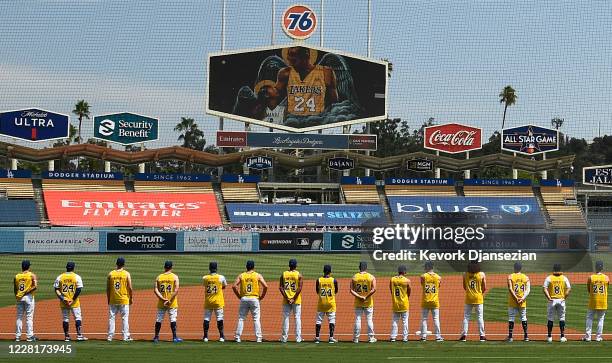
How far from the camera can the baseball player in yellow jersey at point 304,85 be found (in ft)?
169

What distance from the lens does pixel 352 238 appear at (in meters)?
43.3

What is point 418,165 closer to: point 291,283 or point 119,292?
point 291,283

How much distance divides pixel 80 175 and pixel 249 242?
17.9 metres

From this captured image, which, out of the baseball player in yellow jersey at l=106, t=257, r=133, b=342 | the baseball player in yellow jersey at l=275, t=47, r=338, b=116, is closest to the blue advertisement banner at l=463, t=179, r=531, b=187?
the baseball player in yellow jersey at l=275, t=47, r=338, b=116

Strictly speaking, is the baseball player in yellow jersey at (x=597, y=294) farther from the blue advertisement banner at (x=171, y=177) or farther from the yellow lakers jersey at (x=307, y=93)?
the blue advertisement banner at (x=171, y=177)

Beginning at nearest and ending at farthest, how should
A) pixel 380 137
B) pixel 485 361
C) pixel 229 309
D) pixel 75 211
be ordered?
pixel 485 361 → pixel 229 309 → pixel 75 211 → pixel 380 137

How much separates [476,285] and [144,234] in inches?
1038

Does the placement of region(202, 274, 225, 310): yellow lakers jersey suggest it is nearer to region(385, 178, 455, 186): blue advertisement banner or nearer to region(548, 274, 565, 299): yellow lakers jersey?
region(548, 274, 565, 299): yellow lakers jersey

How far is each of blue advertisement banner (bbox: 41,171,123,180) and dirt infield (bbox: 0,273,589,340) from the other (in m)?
29.6

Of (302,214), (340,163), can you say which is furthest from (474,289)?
(340,163)

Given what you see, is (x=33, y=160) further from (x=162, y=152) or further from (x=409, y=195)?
(x=409, y=195)

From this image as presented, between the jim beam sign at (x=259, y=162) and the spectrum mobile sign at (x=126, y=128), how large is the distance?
6.83 metres

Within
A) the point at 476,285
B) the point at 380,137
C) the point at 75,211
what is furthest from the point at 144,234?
the point at 380,137

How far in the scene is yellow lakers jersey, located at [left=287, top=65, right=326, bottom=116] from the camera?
51.6 meters
